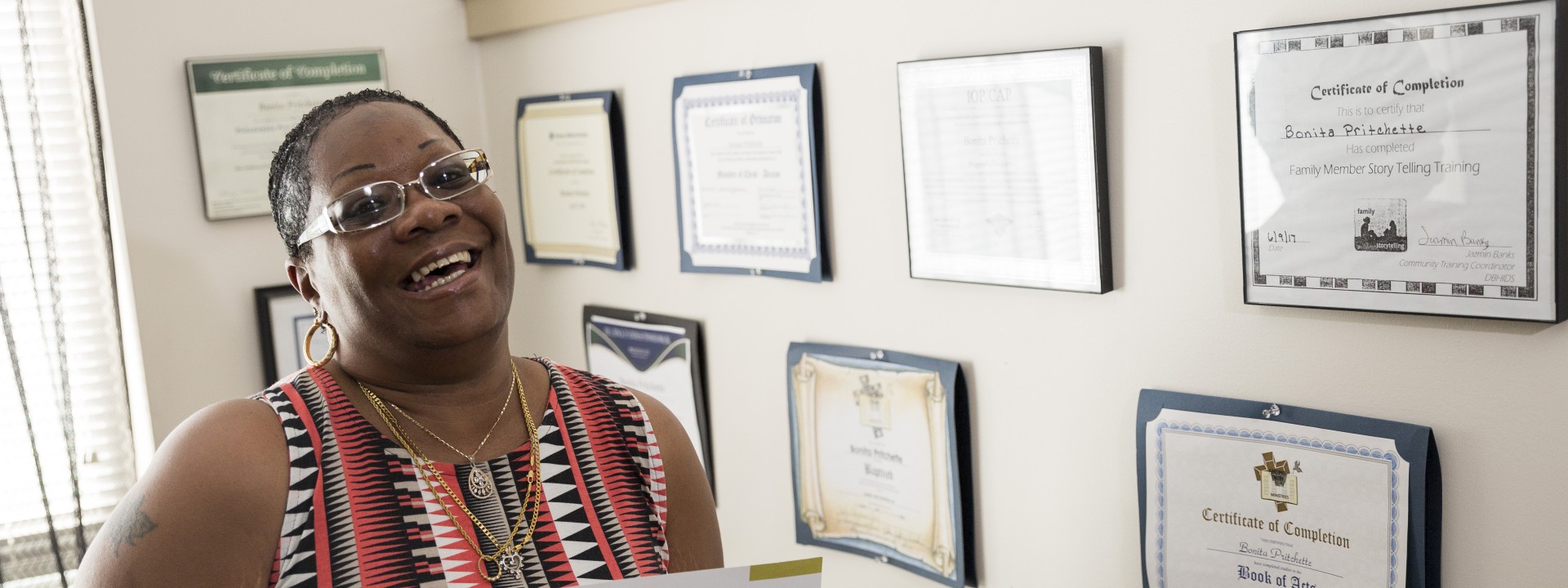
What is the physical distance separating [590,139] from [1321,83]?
4.66 feet

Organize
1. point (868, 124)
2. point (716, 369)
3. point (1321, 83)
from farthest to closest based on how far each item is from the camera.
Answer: point (716, 369)
point (868, 124)
point (1321, 83)

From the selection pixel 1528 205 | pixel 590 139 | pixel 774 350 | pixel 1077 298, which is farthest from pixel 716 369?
pixel 1528 205

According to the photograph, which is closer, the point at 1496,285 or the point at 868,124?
the point at 1496,285

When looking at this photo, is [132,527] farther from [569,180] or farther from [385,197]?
[569,180]

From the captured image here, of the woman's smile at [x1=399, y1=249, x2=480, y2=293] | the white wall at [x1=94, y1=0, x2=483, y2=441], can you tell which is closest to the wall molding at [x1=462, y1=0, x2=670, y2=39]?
the white wall at [x1=94, y1=0, x2=483, y2=441]

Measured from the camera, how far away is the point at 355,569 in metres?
0.93

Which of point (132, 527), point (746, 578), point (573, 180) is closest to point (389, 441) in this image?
point (132, 527)

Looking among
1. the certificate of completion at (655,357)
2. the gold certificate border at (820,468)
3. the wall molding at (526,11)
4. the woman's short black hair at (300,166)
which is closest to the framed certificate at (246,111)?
the wall molding at (526,11)

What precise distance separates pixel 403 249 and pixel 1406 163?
0.96m

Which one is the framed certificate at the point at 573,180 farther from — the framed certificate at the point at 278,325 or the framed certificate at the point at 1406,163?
the framed certificate at the point at 1406,163

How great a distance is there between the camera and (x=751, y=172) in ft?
6.51

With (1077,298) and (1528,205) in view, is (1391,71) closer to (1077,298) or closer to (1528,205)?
(1528,205)

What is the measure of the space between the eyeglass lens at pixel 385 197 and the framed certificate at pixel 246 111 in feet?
5.20

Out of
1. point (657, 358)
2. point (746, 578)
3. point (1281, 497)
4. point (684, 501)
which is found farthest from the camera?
point (657, 358)
